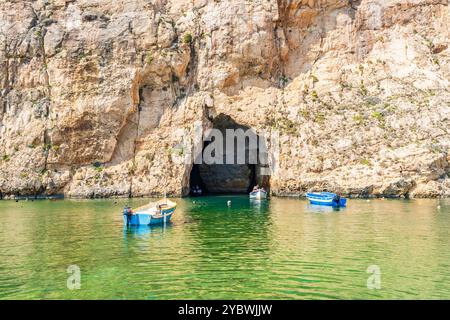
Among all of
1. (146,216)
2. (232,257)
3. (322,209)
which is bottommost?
(232,257)

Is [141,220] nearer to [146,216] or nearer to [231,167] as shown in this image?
[146,216]

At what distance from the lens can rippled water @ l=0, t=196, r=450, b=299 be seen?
14.4 meters

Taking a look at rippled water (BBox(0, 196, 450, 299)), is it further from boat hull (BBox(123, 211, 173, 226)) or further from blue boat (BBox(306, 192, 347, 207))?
blue boat (BBox(306, 192, 347, 207))

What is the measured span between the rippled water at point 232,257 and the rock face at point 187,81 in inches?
1033

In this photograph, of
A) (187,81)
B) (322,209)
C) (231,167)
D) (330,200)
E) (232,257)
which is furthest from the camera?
(231,167)

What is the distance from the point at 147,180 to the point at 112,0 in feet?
90.1

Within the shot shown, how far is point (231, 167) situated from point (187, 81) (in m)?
16.6

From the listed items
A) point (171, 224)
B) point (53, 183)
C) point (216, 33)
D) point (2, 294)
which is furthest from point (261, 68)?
point (2, 294)

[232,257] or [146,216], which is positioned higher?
[146,216]

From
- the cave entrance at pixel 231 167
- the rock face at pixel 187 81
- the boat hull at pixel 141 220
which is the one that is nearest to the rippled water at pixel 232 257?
the boat hull at pixel 141 220

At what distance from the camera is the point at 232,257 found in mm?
19312

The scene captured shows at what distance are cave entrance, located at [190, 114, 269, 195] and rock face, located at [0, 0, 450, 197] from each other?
518 cm

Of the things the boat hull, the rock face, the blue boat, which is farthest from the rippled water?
the rock face

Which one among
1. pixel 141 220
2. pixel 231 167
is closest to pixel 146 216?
pixel 141 220
